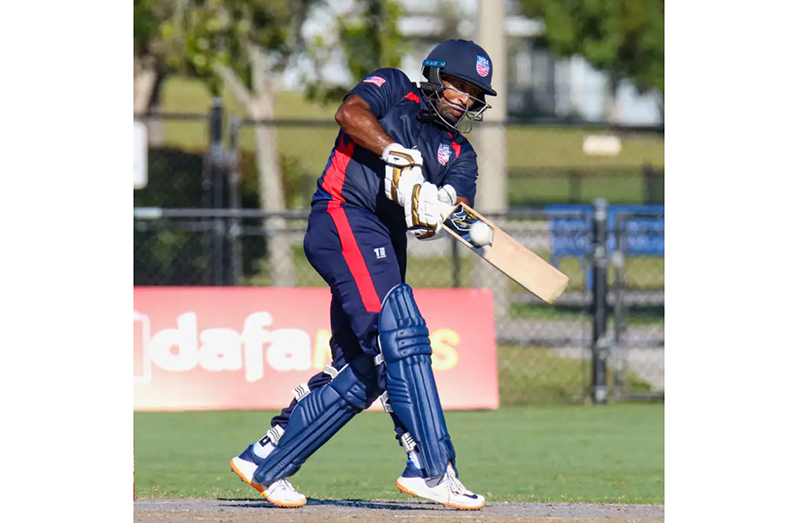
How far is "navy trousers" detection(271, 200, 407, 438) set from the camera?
5.92 metres

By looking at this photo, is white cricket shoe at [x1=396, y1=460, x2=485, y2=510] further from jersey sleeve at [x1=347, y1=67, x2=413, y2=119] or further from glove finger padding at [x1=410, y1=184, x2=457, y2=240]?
jersey sleeve at [x1=347, y1=67, x2=413, y2=119]

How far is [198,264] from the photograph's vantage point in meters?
18.2

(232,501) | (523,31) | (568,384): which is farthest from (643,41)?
(232,501)

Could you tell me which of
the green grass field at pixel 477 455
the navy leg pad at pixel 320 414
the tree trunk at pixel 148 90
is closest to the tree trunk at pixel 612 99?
the tree trunk at pixel 148 90

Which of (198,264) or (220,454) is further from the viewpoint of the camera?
(198,264)

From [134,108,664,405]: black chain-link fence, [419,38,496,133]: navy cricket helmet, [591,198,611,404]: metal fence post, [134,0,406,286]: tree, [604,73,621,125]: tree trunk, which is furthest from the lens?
[604,73,621,125]: tree trunk

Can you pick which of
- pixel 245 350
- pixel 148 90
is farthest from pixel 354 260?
pixel 148 90

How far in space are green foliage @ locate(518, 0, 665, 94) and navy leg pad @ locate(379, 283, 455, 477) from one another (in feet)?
103

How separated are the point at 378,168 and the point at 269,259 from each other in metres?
11.8

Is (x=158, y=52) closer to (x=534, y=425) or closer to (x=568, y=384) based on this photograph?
(x=568, y=384)

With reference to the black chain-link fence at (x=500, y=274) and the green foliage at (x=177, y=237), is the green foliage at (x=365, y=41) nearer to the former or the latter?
the black chain-link fence at (x=500, y=274)

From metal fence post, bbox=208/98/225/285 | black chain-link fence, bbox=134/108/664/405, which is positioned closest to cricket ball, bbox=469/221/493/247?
black chain-link fence, bbox=134/108/664/405

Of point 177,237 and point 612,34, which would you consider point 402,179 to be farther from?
point 612,34

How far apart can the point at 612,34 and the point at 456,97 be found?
107ft
